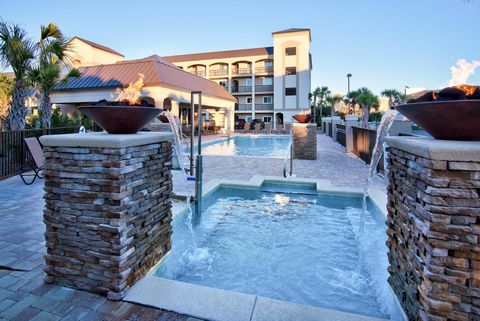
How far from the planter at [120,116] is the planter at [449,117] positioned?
2.24 meters

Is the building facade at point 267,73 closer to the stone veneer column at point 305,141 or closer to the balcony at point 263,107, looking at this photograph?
the balcony at point 263,107

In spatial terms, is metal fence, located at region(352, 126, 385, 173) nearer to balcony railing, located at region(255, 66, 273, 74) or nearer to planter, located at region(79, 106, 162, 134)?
planter, located at region(79, 106, 162, 134)

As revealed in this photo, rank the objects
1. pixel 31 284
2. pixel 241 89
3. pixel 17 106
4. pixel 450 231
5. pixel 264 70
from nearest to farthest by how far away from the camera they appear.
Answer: pixel 450 231 → pixel 31 284 → pixel 17 106 → pixel 264 70 → pixel 241 89

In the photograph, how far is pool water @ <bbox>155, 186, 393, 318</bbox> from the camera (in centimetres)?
320

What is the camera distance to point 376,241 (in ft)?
14.6

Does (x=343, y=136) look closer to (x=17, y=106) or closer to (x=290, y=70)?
(x=17, y=106)

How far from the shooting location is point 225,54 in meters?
37.9

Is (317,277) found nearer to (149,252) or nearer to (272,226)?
(272,226)

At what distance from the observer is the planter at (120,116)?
270cm

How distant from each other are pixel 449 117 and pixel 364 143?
885cm

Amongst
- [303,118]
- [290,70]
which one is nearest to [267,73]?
[290,70]

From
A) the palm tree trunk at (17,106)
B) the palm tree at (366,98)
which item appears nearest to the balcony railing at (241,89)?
the palm tree at (366,98)

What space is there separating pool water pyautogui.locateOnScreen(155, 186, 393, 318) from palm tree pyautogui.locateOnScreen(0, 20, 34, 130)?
7.87m

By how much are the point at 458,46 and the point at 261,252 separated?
130 inches
